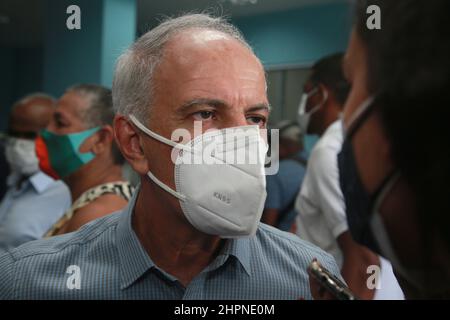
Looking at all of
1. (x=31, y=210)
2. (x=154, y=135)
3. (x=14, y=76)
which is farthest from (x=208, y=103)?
(x=14, y=76)

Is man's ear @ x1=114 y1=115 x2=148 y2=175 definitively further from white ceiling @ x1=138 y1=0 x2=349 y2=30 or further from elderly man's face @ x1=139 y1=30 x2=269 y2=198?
white ceiling @ x1=138 y1=0 x2=349 y2=30

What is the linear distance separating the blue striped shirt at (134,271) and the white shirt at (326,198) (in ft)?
0.30

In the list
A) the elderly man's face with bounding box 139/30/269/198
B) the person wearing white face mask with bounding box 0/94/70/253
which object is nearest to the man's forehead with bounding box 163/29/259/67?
the elderly man's face with bounding box 139/30/269/198

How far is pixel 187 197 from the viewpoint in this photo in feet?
2.95

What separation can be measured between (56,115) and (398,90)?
3.82 ft

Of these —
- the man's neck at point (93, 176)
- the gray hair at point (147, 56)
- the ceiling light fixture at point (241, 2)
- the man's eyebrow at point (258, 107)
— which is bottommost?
the man's neck at point (93, 176)

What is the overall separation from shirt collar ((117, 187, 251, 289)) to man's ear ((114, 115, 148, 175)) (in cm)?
11

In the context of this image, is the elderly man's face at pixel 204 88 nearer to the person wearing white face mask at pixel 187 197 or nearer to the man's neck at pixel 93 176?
the person wearing white face mask at pixel 187 197

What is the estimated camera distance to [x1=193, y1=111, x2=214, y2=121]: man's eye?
88cm

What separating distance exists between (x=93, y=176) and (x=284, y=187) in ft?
1.75

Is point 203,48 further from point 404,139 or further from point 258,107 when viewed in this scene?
point 404,139

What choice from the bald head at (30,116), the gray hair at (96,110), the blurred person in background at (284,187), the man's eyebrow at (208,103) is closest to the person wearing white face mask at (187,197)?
the man's eyebrow at (208,103)

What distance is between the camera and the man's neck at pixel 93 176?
1.40 metres

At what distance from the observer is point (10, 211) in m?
1.84
